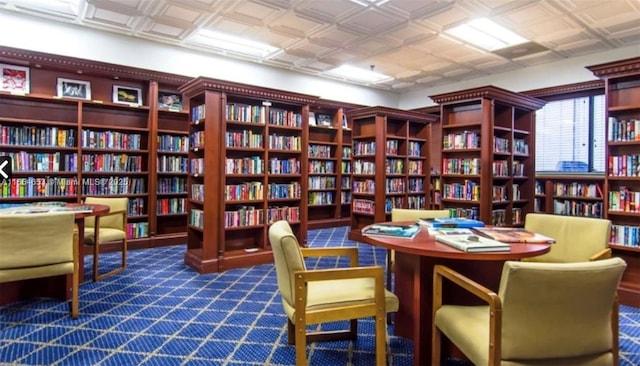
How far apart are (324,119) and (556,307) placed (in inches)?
257

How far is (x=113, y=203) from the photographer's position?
4.34m

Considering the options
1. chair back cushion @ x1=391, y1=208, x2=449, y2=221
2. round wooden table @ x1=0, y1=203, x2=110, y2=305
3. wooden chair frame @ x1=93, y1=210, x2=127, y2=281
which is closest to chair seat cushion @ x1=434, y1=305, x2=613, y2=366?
chair back cushion @ x1=391, y1=208, x2=449, y2=221

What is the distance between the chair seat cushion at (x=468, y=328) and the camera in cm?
154

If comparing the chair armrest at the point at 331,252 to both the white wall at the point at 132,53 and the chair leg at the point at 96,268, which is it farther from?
the white wall at the point at 132,53

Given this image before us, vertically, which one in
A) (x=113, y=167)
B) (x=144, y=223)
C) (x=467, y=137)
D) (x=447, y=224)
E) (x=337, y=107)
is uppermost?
(x=337, y=107)

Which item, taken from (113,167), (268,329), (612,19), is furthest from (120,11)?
(612,19)

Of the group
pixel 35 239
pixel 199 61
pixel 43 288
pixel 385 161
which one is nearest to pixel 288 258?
pixel 35 239

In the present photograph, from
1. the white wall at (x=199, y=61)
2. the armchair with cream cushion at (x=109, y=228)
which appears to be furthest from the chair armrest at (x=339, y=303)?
the white wall at (x=199, y=61)

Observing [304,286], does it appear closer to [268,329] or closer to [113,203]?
[268,329]

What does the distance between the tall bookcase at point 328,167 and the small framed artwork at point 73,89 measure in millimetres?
3740

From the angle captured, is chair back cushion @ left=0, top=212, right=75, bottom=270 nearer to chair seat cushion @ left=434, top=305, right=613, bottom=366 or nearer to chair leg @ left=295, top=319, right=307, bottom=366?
chair leg @ left=295, top=319, right=307, bottom=366

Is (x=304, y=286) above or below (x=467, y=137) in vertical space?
below

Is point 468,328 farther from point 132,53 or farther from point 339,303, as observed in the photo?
point 132,53

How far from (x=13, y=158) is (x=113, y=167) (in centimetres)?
109
